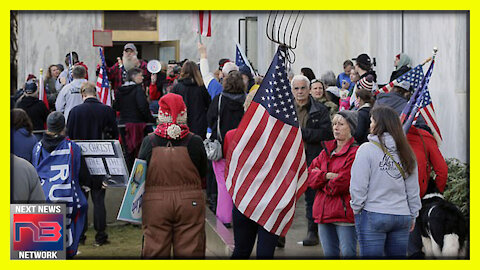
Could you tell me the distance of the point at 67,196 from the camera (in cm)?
767

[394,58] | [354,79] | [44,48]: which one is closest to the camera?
[354,79]

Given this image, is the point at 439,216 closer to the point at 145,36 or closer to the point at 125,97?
the point at 125,97

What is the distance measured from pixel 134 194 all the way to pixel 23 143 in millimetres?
2244

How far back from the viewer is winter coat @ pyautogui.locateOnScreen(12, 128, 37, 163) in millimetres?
8320

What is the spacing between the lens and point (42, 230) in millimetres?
6969

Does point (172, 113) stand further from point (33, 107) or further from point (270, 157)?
point (33, 107)

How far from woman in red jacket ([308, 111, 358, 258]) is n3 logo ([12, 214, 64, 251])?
2411 mm

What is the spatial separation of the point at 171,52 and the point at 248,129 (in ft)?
56.2

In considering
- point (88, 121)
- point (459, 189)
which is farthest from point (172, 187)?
point (459, 189)

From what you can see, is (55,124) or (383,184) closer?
(383,184)

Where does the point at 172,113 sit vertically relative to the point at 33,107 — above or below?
below

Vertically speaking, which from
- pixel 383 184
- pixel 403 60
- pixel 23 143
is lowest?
pixel 383 184

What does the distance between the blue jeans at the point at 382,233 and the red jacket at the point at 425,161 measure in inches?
47.6

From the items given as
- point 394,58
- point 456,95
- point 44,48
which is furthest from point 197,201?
point 44,48
